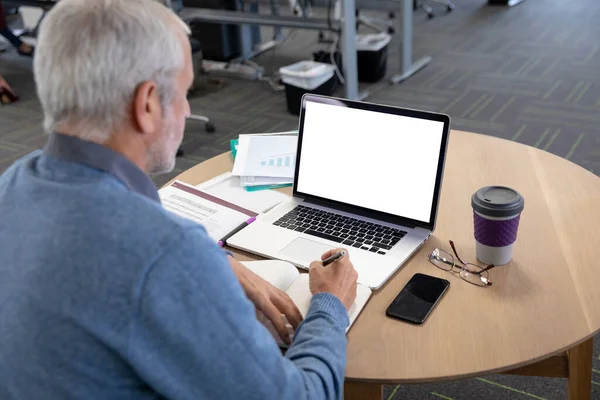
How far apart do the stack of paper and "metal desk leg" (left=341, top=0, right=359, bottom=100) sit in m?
2.16

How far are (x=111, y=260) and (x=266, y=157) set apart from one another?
897 millimetres

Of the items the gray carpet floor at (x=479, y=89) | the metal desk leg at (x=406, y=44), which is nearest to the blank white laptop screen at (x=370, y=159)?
the gray carpet floor at (x=479, y=89)

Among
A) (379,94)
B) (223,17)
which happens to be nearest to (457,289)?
(379,94)

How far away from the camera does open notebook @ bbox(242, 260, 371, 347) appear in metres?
1.12

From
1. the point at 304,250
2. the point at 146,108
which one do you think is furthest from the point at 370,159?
the point at 146,108

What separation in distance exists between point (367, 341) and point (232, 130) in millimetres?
2756

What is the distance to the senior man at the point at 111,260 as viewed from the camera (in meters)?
0.77

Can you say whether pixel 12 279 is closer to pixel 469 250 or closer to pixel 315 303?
pixel 315 303

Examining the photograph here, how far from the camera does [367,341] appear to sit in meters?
1.06

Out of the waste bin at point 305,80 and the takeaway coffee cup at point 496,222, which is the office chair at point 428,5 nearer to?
the waste bin at point 305,80

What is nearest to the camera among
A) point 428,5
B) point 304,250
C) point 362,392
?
point 362,392

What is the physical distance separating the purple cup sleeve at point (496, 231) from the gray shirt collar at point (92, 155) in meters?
0.64

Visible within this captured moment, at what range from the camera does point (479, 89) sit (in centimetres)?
402

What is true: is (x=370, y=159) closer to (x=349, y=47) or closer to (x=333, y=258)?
(x=333, y=258)
